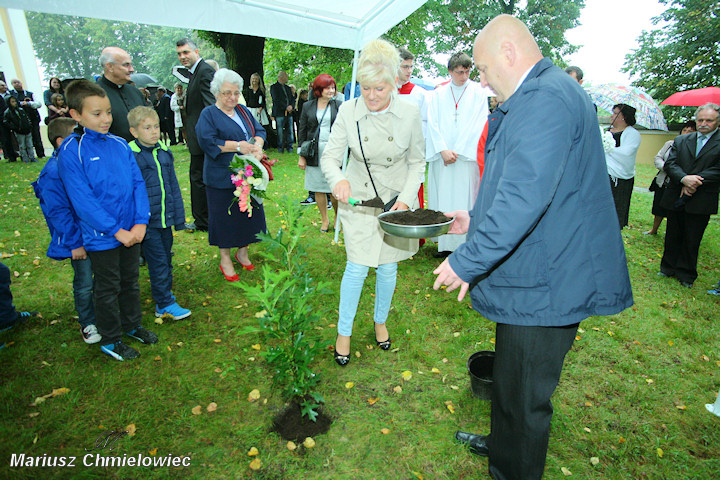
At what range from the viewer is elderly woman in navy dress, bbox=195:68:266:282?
13.7 ft

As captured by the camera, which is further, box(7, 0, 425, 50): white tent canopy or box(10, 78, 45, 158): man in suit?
box(10, 78, 45, 158): man in suit

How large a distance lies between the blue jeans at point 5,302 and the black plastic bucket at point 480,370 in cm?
418

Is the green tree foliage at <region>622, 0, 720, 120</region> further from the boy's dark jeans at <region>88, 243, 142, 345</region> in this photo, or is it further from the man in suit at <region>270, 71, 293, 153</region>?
the boy's dark jeans at <region>88, 243, 142, 345</region>

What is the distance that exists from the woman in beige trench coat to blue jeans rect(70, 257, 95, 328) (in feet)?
7.41

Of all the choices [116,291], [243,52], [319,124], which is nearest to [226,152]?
[116,291]

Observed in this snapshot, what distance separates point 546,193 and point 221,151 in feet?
12.1

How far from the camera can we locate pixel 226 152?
4.29m

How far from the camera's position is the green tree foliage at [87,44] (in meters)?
51.8

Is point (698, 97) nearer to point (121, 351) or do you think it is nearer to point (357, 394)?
point (357, 394)

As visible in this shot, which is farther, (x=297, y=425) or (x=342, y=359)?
(x=342, y=359)

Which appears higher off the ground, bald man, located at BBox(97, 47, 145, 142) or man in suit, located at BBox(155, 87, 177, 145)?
man in suit, located at BBox(155, 87, 177, 145)

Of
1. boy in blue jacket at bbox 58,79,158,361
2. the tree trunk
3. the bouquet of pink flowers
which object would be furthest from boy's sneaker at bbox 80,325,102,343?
the tree trunk

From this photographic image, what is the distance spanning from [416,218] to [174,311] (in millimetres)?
2818

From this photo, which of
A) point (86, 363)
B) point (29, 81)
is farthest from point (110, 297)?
point (29, 81)
